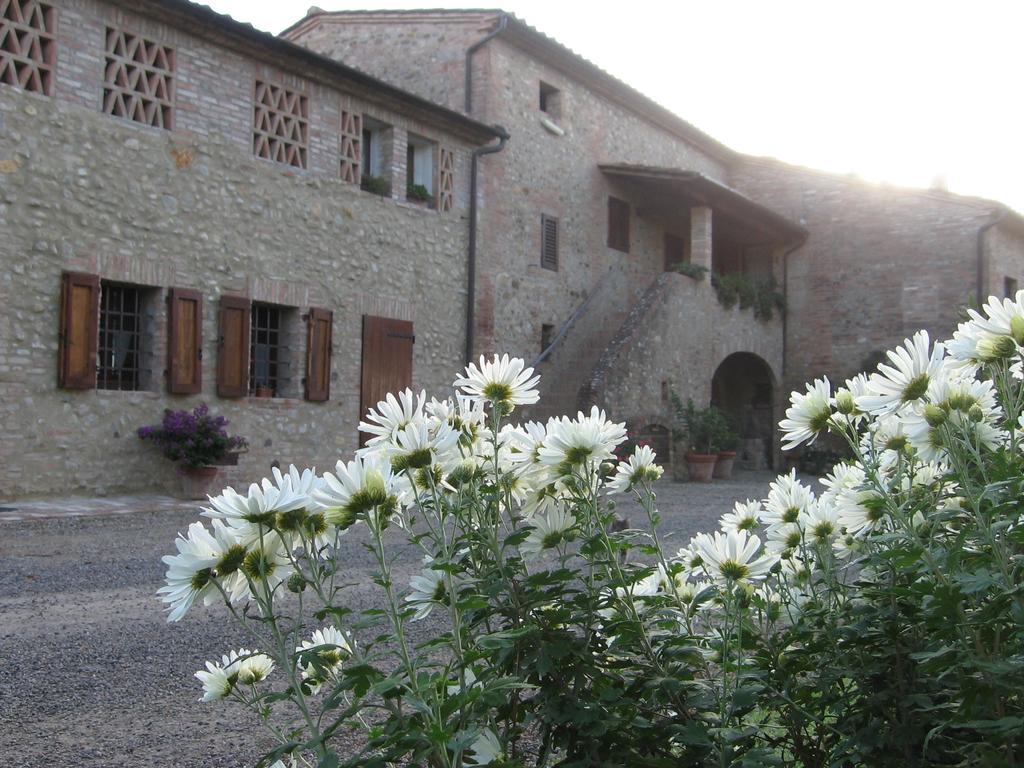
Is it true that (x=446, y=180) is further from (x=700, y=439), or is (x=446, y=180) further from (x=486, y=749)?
(x=486, y=749)

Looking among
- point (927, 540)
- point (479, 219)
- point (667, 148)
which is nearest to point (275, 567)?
point (927, 540)

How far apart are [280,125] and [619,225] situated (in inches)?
300

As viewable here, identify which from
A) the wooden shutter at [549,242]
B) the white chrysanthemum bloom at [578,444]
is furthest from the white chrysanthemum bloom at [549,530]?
the wooden shutter at [549,242]

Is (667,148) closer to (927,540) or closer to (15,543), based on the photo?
(15,543)

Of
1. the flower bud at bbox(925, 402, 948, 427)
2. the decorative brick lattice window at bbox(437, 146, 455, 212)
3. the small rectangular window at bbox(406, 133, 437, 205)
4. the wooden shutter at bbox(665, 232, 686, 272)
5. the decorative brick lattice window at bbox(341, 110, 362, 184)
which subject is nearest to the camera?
the flower bud at bbox(925, 402, 948, 427)

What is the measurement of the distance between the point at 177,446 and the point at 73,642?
17.9 ft

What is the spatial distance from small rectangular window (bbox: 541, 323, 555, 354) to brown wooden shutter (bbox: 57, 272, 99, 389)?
7580mm

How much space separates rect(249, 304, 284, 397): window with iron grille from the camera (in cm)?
1101

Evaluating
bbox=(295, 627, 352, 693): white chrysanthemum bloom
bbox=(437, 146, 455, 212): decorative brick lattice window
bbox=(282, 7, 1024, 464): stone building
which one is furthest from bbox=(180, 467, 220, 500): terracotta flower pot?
bbox=(295, 627, 352, 693): white chrysanthemum bloom

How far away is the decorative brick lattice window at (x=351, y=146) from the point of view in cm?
1188

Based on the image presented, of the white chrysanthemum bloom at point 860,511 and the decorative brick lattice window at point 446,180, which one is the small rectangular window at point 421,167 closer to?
the decorative brick lattice window at point 446,180

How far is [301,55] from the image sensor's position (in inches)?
Result: 431

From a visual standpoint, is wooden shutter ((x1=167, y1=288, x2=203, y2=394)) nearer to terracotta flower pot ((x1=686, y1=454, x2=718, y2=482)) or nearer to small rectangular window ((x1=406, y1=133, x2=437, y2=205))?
small rectangular window ((x1=406, y1=133, x2=437, y2=205))

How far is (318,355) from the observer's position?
11.4m
